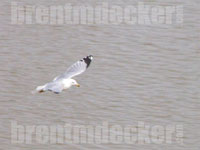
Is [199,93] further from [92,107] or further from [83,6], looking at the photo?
[83,6]

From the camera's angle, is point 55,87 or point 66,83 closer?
point 55,87

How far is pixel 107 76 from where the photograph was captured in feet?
49.7

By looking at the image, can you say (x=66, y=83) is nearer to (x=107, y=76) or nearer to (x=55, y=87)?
(x=55, y=87)

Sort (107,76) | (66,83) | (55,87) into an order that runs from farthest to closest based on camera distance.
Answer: (107,76)
(66,83)
(55,87)

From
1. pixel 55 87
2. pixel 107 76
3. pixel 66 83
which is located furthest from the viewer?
pixel 107 76

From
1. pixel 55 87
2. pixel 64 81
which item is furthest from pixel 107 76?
pixel 55 87

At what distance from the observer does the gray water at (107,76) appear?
13719mm

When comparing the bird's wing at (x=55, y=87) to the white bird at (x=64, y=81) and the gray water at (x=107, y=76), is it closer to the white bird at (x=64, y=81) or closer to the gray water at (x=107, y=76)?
the white bird at (x=64, y=81)

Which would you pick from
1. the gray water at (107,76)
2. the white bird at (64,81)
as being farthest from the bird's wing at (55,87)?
the gray water at (107,76)

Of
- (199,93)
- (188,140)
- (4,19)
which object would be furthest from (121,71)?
(4,19)

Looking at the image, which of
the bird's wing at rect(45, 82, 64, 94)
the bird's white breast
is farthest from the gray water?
the bird's wing at rect(45, 82, 64, 94)

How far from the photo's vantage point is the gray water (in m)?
13.7

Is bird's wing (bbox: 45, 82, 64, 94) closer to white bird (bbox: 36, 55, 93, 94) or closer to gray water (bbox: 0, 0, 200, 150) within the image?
white bird (bbox: 36, 55, 93, 94)

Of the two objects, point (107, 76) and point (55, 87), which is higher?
point (55, 87)
